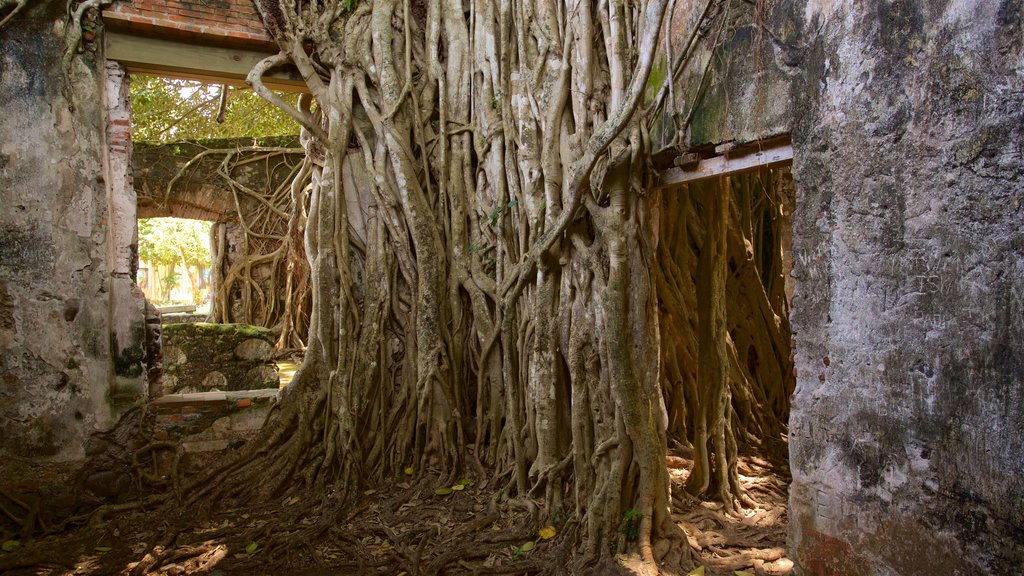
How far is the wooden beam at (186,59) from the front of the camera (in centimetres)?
453

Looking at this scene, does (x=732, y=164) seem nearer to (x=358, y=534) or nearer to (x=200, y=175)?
(x=358, y=534)

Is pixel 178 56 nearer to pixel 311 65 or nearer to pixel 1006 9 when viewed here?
pixel 311 65

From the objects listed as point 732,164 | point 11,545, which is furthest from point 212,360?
point 732,164

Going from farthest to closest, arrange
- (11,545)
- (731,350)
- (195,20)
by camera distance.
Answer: (731,350)
(195,20)
(11,545)

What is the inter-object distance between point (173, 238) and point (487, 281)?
1599 cm

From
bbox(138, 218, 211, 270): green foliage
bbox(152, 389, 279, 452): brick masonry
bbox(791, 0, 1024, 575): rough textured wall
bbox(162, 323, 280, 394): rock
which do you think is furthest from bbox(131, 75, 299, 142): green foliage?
bbox(138, 218, 211, 270): green foliage

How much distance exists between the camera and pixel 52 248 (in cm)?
427

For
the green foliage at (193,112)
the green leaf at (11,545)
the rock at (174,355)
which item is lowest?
the green leaf at (11,545)

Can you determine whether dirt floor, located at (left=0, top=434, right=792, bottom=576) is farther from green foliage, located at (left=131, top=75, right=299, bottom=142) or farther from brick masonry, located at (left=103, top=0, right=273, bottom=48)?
green foliage, located at (left=131, top=75, right=299, bottom=142)

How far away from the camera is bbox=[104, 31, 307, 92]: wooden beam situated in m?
4.53

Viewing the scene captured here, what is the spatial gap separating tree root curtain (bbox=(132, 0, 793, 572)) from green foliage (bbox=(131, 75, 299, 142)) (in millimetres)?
4235

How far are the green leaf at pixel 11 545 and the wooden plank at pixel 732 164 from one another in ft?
13.7

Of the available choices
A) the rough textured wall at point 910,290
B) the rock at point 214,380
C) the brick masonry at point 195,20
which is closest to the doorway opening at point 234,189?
the rock at point 214,380

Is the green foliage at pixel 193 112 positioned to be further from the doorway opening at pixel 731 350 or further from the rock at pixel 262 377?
the doorway opening at pixel 731 350
